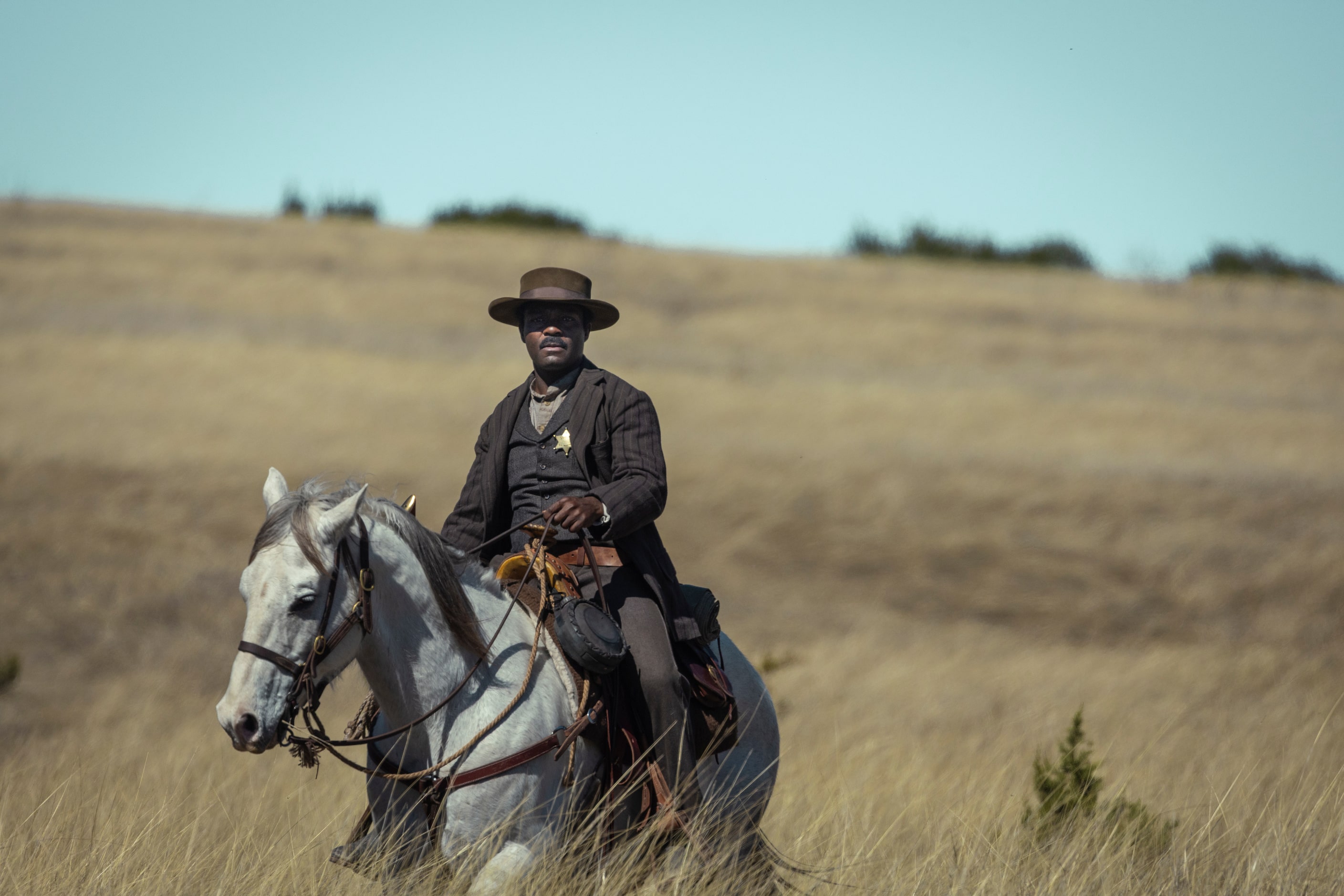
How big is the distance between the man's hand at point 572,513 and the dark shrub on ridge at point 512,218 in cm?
4216

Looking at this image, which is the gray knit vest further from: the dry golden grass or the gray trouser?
the dry golden grass

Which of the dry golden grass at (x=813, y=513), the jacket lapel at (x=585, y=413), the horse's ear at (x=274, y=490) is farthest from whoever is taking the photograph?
the dry golden grass at (x=813, y=513)

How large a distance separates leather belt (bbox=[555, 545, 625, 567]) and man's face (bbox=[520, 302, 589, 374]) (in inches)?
31.0

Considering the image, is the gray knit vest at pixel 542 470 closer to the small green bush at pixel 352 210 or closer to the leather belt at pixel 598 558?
the leather belt at pixel 598 558

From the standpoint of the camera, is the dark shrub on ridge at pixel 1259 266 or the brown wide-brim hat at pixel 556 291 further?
the dark shrub on ridge at pixel 1259 266

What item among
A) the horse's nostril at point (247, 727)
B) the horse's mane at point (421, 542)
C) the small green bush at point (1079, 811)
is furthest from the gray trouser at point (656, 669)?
the small green bush at point (1079, 811)

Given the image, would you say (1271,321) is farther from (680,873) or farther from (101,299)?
(680,873)

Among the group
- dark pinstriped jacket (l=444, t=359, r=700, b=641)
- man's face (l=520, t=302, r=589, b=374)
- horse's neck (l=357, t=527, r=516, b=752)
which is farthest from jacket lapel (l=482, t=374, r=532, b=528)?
horse's neck (l=357, t=527, r=516, b=752)

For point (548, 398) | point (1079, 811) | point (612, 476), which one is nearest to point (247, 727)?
point (612, 476)

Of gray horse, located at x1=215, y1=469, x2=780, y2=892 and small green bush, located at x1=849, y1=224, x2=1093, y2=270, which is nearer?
gray horse, located at x1=215, y1=469, x2=780, y2=892

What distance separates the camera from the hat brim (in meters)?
5.28

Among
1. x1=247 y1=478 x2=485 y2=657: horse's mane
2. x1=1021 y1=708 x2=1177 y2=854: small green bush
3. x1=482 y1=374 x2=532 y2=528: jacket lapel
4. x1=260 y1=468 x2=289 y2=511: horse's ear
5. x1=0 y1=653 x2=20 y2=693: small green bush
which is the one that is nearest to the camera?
x1=247 y1=478 x2=485 y2=657: horse's mane

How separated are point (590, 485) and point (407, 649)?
3.44 ft

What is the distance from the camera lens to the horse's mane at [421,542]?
4195 mm
